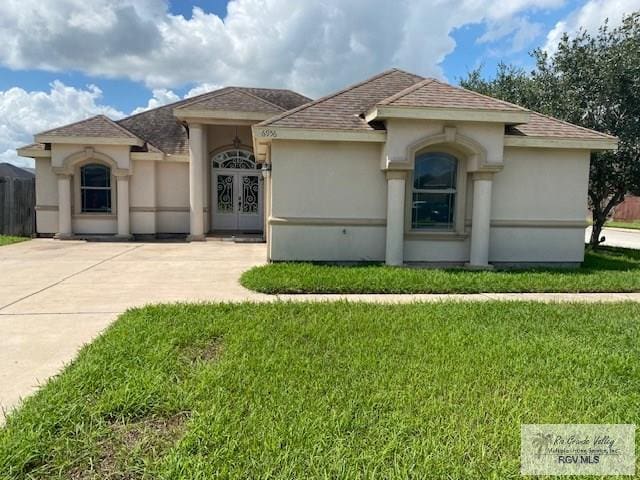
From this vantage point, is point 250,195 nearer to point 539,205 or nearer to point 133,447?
point 539,205

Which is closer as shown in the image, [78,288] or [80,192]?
[78,288]

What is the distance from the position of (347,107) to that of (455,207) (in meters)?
3.62

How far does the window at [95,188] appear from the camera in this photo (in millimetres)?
15711

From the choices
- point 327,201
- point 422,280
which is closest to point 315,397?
point 422,280

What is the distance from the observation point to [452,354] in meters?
4.51

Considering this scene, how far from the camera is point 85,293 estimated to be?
7.09 metres

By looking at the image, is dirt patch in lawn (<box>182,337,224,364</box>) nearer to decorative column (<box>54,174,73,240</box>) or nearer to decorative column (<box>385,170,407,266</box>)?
decorative column (<box>385,170,407,266</box>)

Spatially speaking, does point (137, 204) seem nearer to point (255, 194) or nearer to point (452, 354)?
point (255, 194)

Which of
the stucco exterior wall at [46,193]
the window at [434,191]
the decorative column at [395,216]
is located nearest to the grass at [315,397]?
the decorative column at [395,216]

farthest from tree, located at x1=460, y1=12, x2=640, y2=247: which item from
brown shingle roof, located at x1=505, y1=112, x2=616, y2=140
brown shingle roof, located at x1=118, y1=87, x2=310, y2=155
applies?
brown shingle roof, located at x1=118, y1=87, x2=310, y2=155

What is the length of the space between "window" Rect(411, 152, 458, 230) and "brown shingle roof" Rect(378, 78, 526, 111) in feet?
3.94

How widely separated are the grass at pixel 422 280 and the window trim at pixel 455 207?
108 cm

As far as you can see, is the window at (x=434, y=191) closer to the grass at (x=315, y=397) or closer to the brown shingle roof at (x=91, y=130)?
the grass at (x=315, y=397)

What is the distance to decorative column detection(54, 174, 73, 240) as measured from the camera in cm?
1512
